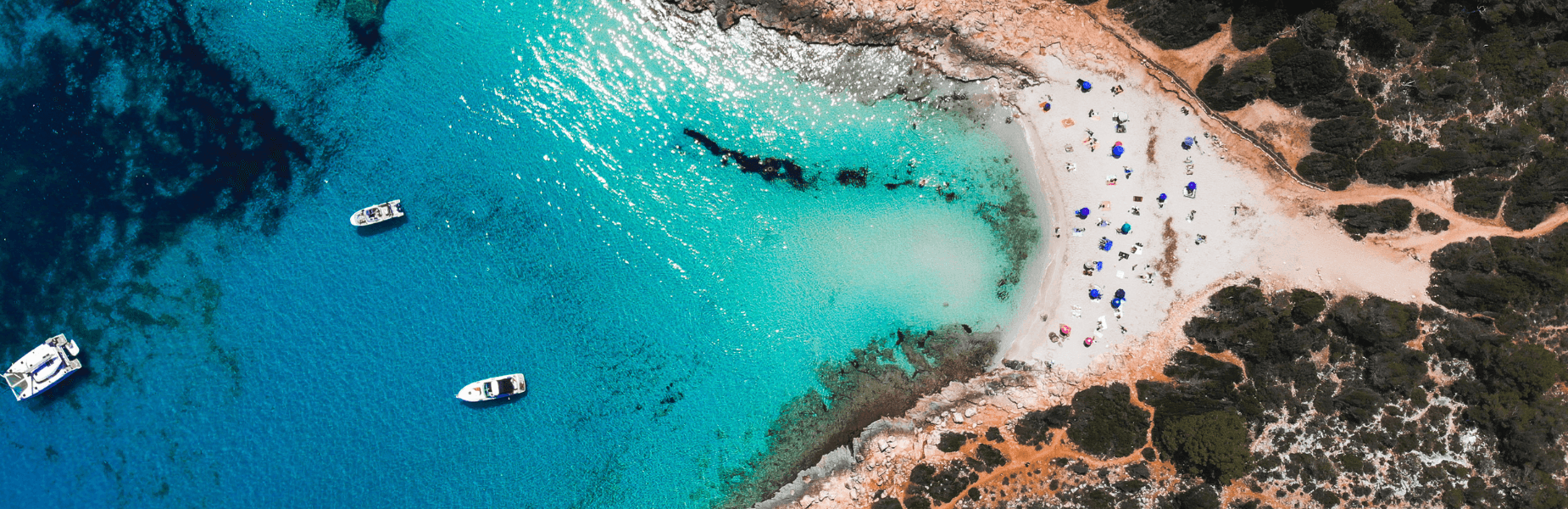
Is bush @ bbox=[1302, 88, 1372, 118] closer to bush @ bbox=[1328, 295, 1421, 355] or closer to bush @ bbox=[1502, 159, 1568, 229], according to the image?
bush @ bbox=[1502, 159, 1568, 229]

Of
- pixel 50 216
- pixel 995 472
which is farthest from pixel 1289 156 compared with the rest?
pixel 50 216

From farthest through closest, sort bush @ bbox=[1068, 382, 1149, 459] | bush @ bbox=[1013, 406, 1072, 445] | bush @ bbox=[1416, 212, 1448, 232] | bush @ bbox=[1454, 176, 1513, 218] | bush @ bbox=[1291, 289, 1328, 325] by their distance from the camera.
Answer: bush @ bbox=[1013, 406, 1072, 445] → bush @ bbox=[1068, 382, 1149, 459] → bush @ bbox=[1291, 289, 1328, 325] → bush @ bbox=[1416, 212, 1448, 232] → bush @ bbox=[1454, 176, 1513, 218]

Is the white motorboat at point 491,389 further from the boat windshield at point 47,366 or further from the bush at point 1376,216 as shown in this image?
the bush at point 1376,216

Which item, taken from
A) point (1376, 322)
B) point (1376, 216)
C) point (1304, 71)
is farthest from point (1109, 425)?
point (1304, 71)

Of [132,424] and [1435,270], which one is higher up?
[132,424]

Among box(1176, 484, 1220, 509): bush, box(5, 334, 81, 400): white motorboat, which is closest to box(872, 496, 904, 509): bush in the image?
box(1176, 484, 1220, 509): bush

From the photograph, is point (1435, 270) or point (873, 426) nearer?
point (1435, 270)

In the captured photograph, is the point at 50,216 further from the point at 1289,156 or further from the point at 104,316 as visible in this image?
the point at 1289,156
